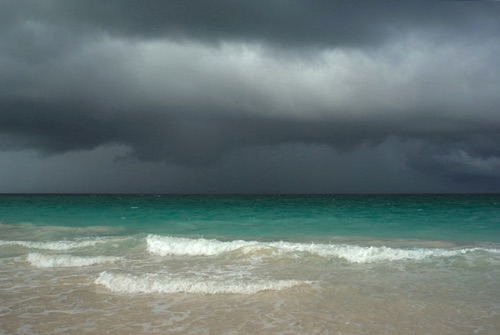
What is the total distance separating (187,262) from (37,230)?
12.1 meters

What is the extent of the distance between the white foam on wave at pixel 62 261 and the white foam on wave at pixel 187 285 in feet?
7.89

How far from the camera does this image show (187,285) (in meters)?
8.05

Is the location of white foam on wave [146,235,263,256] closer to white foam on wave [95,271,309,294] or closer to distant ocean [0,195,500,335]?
distant ocean [0,195,500,335]

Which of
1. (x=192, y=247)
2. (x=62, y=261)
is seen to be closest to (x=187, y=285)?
(x=62, y=261)

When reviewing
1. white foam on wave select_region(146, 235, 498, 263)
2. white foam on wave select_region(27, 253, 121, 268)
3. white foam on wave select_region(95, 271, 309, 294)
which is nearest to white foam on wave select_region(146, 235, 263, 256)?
white foam on wave select_region(146, 235, 498, 263)

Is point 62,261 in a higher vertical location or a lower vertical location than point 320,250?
lower

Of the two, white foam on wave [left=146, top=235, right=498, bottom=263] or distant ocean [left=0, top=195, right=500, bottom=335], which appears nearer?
distant ocean [left=0, top=195, right=500, bottom=335]

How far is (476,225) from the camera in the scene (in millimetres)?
21625

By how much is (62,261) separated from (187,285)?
466 cm

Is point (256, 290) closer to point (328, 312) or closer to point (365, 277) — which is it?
point (328, 312)

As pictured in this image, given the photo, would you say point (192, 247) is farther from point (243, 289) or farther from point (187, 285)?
point (243, 289)

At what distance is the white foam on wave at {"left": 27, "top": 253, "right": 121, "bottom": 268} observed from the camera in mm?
10508

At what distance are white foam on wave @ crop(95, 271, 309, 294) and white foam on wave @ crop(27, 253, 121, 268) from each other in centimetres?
241

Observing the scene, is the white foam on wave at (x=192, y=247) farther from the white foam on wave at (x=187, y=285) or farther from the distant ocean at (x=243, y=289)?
the white foam on wave at (x=187, y=285)
